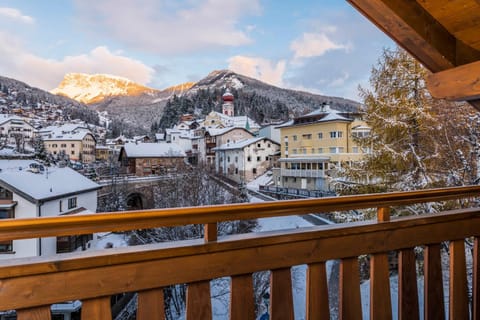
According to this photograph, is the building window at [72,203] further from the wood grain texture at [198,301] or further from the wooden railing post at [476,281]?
the wooden railing post at [476,281]

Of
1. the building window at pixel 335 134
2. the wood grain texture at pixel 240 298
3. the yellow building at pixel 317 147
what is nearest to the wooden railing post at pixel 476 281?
the wood grain texture at pixel 240 298

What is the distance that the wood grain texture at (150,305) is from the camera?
0.80 m

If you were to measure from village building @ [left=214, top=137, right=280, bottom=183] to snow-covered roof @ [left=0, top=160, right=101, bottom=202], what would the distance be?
15.6ft

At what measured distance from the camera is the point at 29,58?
16.5 feet

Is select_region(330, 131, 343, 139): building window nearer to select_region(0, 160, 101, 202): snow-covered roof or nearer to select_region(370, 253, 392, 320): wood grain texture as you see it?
select_region(0, 160, 101, 202): snow-covered roof

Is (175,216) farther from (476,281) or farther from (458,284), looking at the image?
(476,281)

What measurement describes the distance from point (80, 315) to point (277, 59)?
7908 mm

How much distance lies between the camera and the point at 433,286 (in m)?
1.22

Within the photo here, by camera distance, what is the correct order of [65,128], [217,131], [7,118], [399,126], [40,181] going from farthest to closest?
[217,131]
[399,126]
[65,128]
[7,118]
[40,181]

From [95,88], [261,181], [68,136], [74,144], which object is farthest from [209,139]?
[68,136]

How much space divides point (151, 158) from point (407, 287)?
232 inches

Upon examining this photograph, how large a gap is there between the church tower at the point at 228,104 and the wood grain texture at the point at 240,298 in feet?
20.1

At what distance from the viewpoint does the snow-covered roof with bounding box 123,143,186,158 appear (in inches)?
216

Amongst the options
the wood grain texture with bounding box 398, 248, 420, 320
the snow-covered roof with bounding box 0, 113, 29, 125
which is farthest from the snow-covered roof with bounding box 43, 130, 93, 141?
the wood grain texture with bounding box 398, 248, 420, 320
